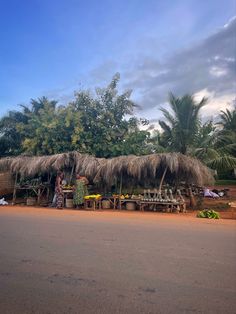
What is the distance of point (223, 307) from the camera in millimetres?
3029

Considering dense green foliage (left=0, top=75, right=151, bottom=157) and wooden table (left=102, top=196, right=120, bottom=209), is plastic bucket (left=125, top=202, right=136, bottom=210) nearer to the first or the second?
wooden table (left=102, top=196, right=120, bottom=209)

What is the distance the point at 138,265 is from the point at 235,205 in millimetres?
12927

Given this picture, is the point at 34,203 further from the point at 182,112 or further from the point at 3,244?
the point at 3,244

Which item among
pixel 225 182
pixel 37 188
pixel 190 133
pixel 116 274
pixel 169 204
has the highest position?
pixel 190 133

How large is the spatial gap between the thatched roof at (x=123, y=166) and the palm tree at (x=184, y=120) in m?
3.00

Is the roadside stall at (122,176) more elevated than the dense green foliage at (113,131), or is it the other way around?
the dense green foliage at (113,131)

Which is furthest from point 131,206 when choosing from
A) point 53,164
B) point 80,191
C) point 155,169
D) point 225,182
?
point 225,182

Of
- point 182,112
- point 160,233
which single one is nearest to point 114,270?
point 160,233

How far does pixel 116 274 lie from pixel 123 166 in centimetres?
1135

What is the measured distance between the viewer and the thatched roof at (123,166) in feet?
46.2

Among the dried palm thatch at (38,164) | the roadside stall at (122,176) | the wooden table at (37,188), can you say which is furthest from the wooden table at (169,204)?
the wooden table at (37,188)

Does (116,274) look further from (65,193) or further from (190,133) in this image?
(190,133)

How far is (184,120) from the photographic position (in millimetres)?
18375

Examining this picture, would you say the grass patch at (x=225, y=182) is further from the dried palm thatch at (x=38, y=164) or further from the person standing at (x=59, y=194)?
the person standing at (x=59, y=194)
